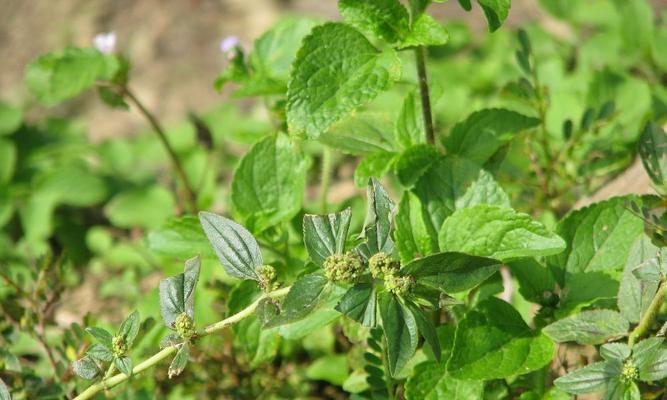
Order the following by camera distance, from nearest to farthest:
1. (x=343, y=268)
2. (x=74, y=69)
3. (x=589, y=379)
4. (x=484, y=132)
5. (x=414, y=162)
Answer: (x=343, y=268)
(x=589, y=379)
(x=414, y=162)
(x=484, y=132)
(x=74, y=69)

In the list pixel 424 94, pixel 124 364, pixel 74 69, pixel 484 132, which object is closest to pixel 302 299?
pixel 124 364

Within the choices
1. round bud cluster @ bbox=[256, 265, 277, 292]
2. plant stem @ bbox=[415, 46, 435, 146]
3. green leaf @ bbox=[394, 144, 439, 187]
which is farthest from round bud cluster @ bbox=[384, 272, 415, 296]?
plant stem @ bbox=[415, 46, 435, 146]

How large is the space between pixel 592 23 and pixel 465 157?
6.53 ft

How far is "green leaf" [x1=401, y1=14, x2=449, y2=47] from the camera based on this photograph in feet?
5.02

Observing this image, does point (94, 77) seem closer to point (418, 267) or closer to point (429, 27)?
point (429, 27)

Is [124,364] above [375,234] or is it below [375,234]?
Answer: below

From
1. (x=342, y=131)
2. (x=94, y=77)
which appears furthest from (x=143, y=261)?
(x=342, y=131)

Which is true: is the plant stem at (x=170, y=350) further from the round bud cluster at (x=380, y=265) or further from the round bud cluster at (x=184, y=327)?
the round bud cluster at (x=380, y=265)

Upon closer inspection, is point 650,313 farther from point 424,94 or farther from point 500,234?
point 424,94

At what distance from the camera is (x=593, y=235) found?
5.49 ft

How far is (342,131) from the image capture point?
1.94 meters

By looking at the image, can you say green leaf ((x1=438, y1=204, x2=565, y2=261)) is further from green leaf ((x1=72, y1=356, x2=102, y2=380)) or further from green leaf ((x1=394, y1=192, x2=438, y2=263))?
green leaf ((x1=72, y1=356, x2=102, y2=380))

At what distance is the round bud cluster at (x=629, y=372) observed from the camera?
4.48ft

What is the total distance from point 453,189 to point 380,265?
0.48 metres
